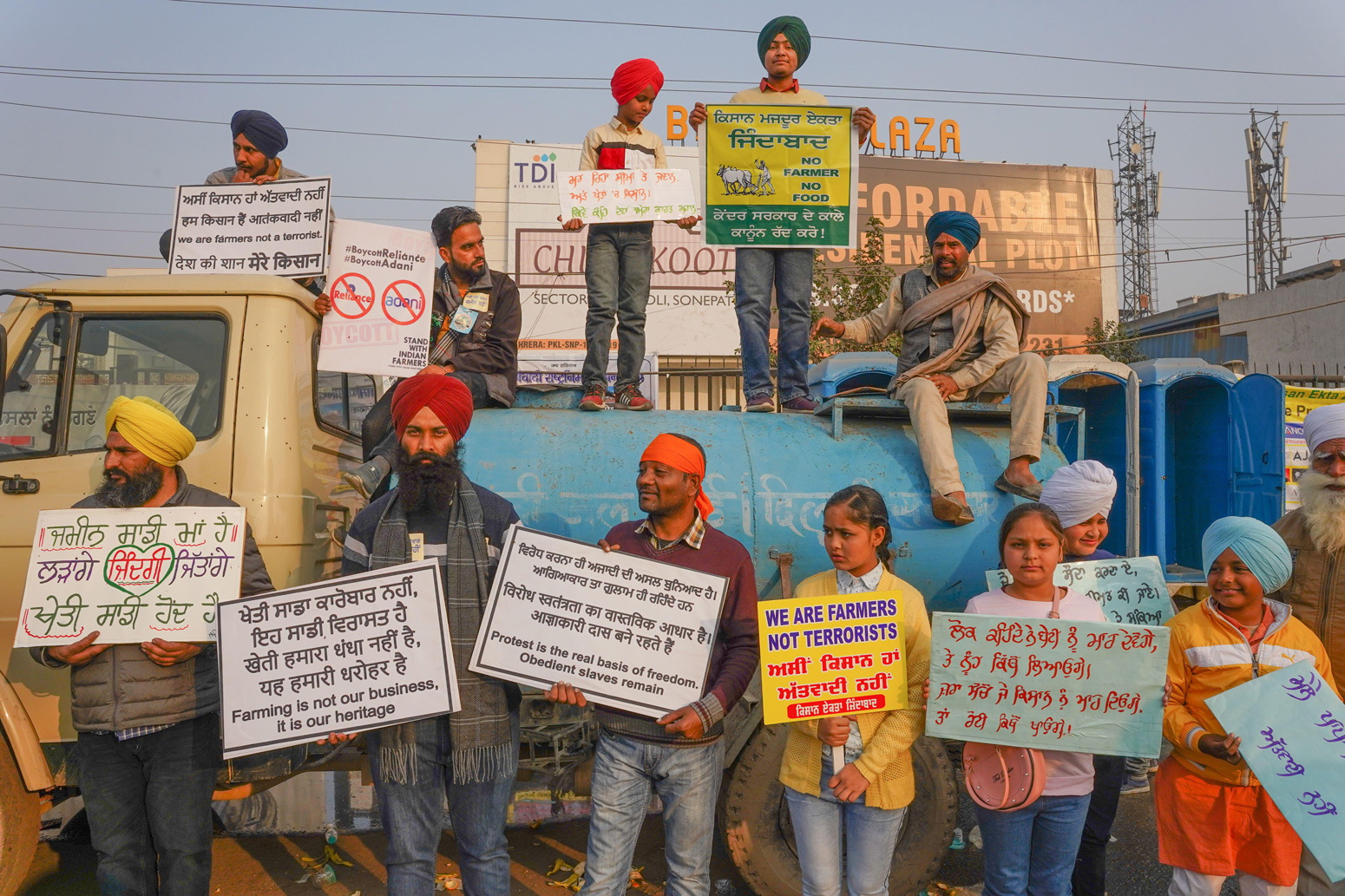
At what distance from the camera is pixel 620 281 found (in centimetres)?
552

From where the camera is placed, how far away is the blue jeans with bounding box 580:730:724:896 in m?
3.12

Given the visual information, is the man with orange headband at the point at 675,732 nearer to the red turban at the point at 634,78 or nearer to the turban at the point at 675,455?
the turban at the point at 675,455

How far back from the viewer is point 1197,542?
726 centimetres

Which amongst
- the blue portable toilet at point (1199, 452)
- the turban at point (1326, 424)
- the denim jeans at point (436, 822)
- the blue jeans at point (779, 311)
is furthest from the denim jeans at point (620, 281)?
the blue portable toilet at point (1199, 452)

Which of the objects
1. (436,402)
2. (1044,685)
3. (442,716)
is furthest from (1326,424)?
(442,716)

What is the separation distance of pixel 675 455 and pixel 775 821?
1914 mm

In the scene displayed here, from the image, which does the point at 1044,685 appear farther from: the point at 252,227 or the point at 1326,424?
the point at 252,227

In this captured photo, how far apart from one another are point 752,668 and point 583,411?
1984 millimetres

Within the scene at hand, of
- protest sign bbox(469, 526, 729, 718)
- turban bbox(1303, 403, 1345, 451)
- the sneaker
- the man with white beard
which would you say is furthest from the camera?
the sneaker

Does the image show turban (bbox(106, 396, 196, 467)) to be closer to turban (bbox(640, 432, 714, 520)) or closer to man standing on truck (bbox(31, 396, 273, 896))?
man standing on truck (bbox(31, 396, 273, 896))

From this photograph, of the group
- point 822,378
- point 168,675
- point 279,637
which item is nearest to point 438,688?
point 279,637

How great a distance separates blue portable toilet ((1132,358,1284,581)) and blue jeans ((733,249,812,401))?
8.46 feet

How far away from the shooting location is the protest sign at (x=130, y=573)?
316 centimetres

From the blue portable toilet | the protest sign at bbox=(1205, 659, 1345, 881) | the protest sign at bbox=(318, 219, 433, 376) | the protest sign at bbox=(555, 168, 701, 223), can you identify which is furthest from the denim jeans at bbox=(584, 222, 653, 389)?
the blue portable toilet
